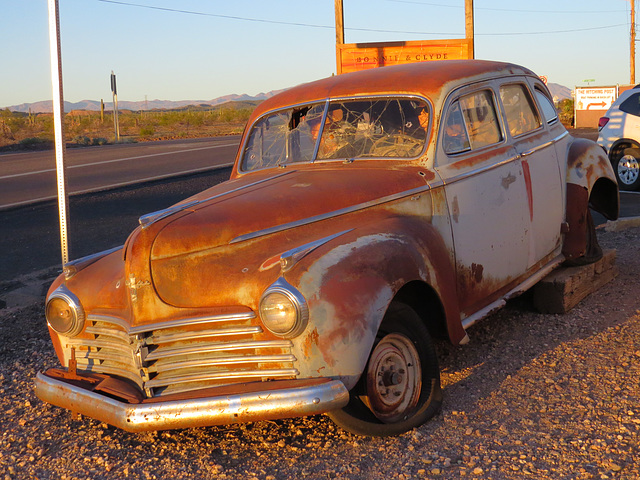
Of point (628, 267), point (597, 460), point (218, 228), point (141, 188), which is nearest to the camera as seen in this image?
point (597, 460)

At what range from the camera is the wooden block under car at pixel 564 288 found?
5324 millimetres

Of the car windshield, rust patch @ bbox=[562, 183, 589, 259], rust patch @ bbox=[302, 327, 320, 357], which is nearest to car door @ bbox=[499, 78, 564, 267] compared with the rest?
rust patch @ bbox=[562, 183, 589, 259]

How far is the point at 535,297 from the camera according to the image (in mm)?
5461

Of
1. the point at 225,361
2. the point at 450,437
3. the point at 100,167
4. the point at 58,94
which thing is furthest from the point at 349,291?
the point at 100,167

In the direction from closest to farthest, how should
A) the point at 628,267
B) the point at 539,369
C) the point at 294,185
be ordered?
1. the point at 294,185
2. the point at 539,369
3. the point at 628,267

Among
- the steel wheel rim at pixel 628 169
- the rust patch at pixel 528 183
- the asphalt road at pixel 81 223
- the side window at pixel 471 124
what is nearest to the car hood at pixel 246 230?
the side window at pixel 471 124

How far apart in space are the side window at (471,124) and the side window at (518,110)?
0.21 meters

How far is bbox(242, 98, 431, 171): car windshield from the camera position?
439 cm

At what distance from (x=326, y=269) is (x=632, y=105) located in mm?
10255

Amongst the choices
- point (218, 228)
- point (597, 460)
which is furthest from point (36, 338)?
point (597, 460)

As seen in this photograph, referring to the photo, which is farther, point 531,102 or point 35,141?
point 35,141

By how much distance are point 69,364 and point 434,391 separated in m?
1.91

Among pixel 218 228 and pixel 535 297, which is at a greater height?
pixel 218 228

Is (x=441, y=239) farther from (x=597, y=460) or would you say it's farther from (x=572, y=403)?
(x=597, y=460)
